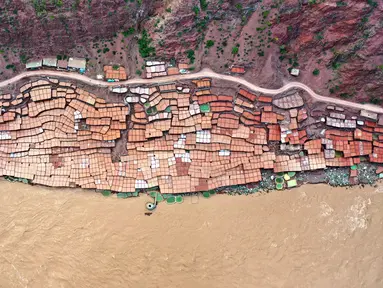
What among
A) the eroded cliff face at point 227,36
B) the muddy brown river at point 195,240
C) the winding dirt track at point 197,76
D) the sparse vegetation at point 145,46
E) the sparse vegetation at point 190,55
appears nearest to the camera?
the muddy brown river at point 195,240

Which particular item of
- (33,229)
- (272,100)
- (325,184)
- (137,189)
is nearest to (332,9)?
(272,100)

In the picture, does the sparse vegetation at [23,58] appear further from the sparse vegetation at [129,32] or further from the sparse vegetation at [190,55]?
the sparse vegetation at [190,55]

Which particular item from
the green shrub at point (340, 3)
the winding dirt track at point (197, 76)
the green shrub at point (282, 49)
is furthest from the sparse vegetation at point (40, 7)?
the green shrub at point (340, 3)

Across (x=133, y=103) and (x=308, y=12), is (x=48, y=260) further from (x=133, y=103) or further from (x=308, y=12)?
(x=308, y=12)

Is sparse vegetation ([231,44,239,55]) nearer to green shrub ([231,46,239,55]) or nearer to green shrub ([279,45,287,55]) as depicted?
green shrub ([231,46,239,55])

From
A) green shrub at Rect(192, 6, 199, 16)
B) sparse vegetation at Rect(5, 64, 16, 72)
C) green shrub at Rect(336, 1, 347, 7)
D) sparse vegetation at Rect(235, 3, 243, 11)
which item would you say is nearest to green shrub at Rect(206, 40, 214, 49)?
green shrub at Rect(192, 6, 199, 16)

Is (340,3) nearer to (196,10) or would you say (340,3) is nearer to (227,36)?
(227,36)

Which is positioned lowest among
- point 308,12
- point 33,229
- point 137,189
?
point 33,229

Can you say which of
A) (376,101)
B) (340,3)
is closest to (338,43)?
(340,3)
